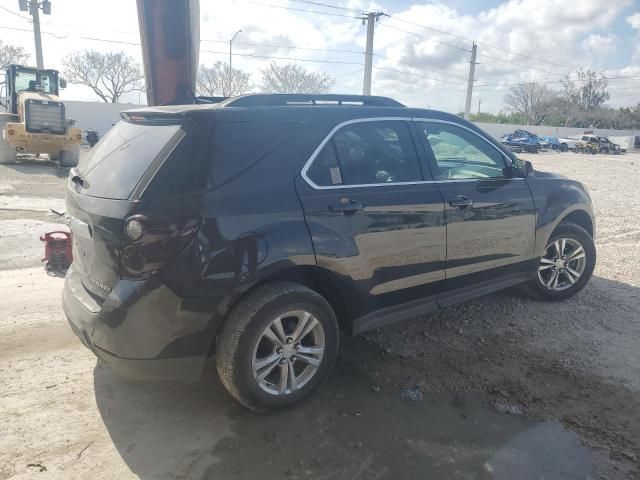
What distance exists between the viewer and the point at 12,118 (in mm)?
16375

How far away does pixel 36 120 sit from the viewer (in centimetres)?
1524

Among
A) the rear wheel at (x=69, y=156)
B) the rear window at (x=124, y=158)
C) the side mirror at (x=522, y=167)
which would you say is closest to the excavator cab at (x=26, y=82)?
the rear wheel at (x=69, y=156)

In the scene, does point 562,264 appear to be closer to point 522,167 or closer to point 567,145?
point 522,167

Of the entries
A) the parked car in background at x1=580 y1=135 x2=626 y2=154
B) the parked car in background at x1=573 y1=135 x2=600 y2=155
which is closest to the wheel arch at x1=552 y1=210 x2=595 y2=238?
the parked car in background at x1=573 y1=135 x2=600 y2=155

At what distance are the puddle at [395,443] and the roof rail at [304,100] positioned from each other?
1947 millimetres

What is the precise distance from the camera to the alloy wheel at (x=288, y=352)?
304 centimetres

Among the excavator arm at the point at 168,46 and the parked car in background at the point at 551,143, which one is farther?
the parked car in background at the point at 551,143

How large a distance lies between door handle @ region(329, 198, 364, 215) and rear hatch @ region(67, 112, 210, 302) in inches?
35.3

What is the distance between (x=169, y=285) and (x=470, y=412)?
2.05 m

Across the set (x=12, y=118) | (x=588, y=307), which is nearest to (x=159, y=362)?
(x=588, y=307)

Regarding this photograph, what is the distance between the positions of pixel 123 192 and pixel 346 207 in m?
1.33

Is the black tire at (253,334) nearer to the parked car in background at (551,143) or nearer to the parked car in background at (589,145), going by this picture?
the parked car in background at (551,143)

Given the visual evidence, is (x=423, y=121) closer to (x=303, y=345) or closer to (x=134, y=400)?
(x=303, y=345)

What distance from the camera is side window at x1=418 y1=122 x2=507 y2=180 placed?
393 centimetres
